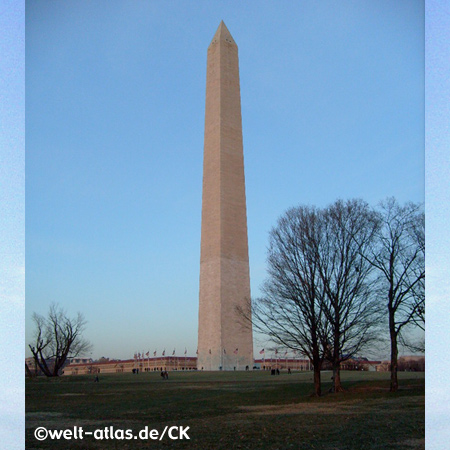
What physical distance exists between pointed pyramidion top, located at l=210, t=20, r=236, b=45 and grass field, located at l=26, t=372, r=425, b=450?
3800cm

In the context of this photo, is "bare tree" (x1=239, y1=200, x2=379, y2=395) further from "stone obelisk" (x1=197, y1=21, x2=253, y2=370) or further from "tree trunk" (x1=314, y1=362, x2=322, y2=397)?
"stone obelisk" (x1=197, y1=21, x2=253, y2=370)

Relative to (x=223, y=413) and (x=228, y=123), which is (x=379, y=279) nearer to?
(x=223, y=413)

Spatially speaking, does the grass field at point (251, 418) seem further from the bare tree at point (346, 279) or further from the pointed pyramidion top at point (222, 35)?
the pointed pyramidion top at point (222, 35)

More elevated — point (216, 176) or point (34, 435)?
point (216, 176)

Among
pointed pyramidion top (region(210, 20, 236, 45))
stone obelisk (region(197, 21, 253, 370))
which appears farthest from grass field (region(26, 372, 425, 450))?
pointed pyramidion top (region(210, 20, 236, 45))

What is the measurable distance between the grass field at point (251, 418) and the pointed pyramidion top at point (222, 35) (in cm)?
3800

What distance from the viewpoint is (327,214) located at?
23.1 metres

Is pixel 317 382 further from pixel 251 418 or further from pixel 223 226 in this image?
pixel 223 226

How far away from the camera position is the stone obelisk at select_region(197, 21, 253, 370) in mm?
50906

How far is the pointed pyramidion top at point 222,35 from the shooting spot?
53.9 m

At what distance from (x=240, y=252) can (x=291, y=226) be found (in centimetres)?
2926

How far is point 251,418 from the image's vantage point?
15273mm

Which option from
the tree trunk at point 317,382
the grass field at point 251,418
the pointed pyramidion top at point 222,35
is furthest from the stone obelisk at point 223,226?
the tree trunk at point 317,382

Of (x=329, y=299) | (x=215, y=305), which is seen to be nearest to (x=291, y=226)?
(x=329, y=299)
